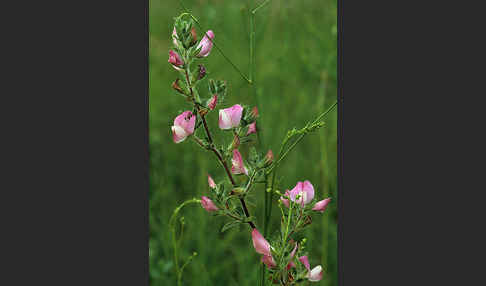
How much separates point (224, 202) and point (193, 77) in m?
0.25

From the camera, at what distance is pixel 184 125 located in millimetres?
912

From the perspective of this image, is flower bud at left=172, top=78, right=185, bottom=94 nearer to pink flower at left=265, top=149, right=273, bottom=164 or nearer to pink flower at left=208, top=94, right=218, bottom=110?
pink flower at left=208, top=94, right=218, bottom=110

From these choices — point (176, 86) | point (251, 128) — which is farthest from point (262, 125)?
point (176, 86)

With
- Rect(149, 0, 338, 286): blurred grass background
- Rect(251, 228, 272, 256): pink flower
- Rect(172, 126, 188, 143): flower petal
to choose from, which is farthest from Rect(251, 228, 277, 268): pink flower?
Rect(149, 0, 338, 286): blurred grass background

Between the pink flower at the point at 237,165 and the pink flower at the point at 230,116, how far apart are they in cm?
5

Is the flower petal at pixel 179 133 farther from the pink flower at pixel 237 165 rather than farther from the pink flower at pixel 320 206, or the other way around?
the pink flower at pixel 320 206

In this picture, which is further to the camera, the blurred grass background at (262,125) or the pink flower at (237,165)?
the blurred grass background at (262,125)

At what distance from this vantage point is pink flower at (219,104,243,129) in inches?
35.9

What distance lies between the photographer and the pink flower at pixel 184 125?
911 millimetres

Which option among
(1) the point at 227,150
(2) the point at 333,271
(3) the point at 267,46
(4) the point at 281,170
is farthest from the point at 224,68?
(1) the point at 227,150

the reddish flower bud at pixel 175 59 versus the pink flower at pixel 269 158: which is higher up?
the reddish flower bud at pixel 175 59

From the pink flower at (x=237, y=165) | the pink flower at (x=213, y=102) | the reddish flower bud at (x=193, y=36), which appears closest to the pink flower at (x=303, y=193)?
the pink flower at (x=237, y=165)

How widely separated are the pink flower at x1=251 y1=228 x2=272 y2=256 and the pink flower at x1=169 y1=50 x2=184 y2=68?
1.11ft

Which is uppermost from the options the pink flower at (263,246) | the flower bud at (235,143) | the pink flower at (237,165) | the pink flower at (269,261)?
the flower bud at (235,143)
